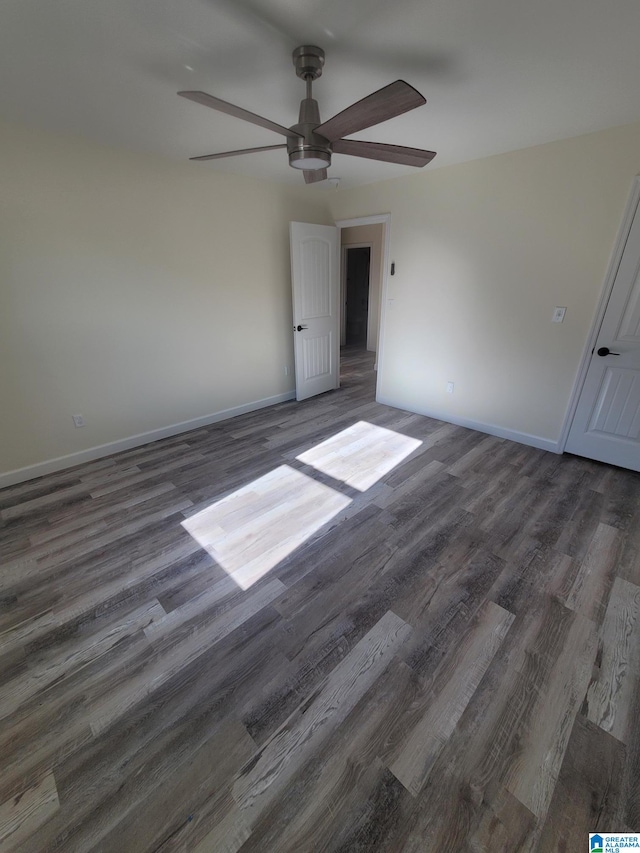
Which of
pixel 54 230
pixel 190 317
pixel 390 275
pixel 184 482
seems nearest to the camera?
pixel 54 230

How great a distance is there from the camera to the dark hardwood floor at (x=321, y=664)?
43.3 inches

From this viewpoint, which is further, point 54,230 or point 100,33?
point 54,230

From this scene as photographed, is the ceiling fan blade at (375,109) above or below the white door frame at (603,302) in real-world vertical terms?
above

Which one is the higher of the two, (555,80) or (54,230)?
(555,80)

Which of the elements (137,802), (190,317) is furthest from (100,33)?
(137,802)

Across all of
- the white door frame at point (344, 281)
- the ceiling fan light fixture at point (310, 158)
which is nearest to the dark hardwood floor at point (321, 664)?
the ceiling fan light fixture at point (310, 158)

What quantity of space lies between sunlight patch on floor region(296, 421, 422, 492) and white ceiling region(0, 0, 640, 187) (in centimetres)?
246

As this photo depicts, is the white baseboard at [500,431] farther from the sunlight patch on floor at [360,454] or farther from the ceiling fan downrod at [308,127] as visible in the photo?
the ceiling fan downrod at [308,127]

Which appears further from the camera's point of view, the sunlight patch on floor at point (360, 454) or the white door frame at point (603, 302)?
the sunlight patch on floor at point (360, 454)

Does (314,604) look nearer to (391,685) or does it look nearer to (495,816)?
(391,685)

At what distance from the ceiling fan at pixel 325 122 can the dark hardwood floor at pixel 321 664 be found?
2.12 m

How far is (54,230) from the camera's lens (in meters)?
A: 2.64

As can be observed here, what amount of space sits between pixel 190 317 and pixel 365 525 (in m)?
2.68

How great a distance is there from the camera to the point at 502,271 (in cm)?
315
